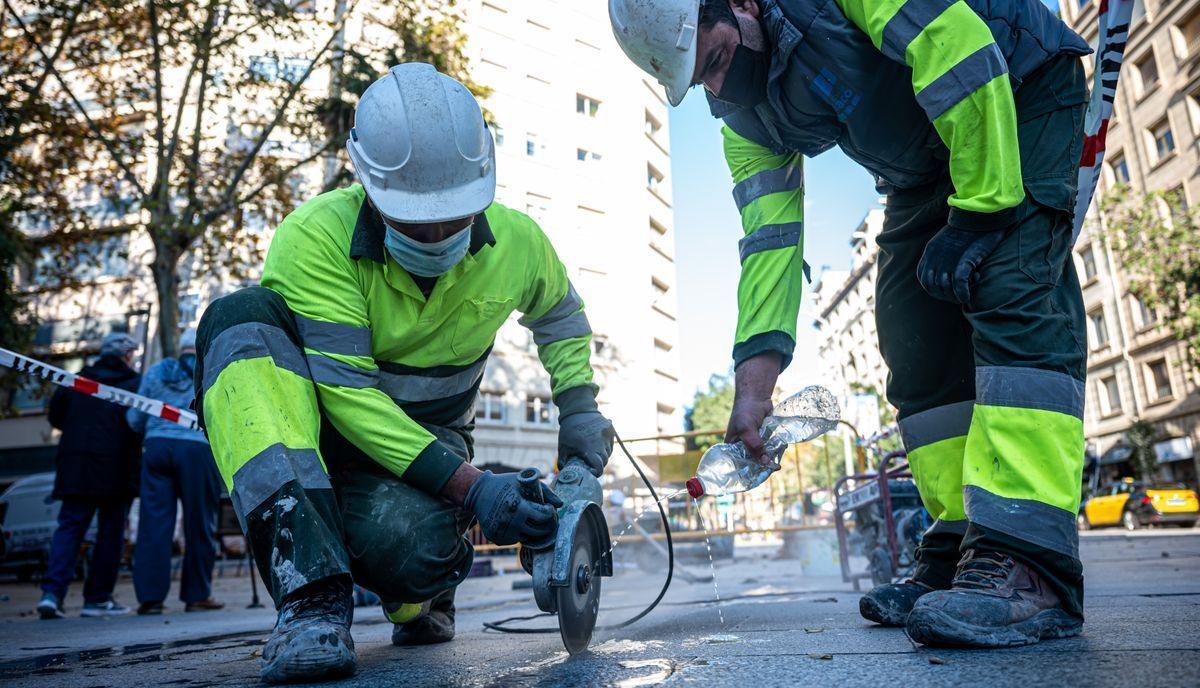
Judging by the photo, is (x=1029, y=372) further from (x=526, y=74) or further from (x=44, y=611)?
(x=526, y=74)

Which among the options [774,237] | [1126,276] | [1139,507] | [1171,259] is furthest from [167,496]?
[1126,276]

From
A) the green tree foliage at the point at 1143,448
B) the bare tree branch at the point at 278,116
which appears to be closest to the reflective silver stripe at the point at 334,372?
the bare tree branch at the point at 278,116

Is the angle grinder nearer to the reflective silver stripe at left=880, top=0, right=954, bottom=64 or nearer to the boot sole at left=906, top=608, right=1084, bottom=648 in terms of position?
the boot sole at left=906, top=608, right=1084, bottom=648

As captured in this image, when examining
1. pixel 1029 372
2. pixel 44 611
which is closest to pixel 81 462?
pixel 44 611

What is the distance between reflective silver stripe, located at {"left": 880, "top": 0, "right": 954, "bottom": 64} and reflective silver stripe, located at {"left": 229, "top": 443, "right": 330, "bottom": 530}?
170 centimetres

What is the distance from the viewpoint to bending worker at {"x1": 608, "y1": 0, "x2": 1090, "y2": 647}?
1.89 meters

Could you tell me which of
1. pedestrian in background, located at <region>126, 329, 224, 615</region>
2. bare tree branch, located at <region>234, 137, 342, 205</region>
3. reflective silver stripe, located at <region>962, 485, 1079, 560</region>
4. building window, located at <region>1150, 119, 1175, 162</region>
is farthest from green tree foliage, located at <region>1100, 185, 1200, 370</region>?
reflective silver stripe, located at <region>962, 485, 1079, 560</region>

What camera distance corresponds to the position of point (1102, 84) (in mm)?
2619

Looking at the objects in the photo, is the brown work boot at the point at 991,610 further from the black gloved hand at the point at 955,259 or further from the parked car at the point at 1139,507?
the parked car at the point at 1139,507

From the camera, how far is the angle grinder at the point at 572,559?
2.06 meters

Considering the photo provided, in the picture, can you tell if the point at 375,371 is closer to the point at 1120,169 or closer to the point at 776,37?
the point at 776,37

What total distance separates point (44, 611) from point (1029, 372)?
20.6 feet

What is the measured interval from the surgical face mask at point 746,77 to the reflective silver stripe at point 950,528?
1.29 m

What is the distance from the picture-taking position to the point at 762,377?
102 inches
